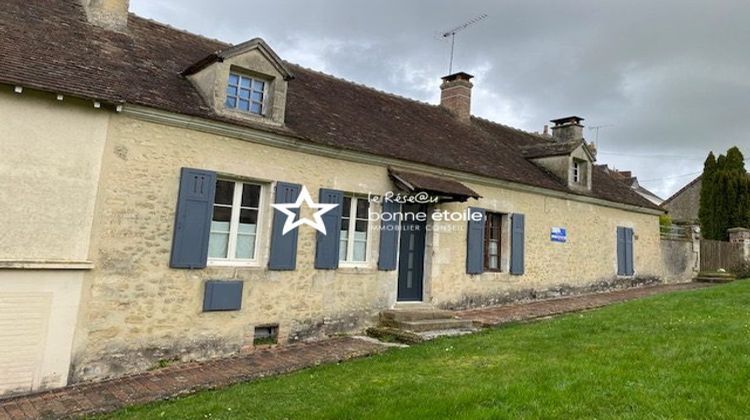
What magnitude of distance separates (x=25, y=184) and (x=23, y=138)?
0.61 m

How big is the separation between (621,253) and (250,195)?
513 inches

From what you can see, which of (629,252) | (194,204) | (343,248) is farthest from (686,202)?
(194,204)

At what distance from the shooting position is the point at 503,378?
5.17 m

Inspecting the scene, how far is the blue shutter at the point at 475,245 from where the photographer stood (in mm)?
11328

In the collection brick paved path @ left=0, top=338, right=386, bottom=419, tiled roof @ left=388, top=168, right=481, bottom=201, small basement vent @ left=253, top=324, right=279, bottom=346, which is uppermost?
tiled roof @ left=388, top=168, right=481, bottom=201

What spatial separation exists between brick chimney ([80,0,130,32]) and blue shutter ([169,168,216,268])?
12.1 ft

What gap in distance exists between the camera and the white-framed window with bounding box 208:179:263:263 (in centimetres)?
785

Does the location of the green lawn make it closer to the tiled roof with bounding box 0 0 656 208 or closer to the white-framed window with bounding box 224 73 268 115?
the tiled roof with bounding box 0 0 656 208

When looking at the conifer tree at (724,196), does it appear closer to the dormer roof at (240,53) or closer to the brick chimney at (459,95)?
the brick chimney at (459,95)

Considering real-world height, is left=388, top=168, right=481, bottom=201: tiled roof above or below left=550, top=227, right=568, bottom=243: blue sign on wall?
above

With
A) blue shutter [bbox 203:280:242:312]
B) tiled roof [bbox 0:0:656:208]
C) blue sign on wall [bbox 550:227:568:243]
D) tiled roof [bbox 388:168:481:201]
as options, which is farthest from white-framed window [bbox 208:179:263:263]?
blue sign on wall [bbox 550:227:568:243]

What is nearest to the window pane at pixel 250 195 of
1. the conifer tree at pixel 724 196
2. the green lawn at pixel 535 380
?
the green lawn at pixel 535 380

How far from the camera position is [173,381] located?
6.50 metres

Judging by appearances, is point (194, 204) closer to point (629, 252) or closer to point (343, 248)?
point (343, 248)
